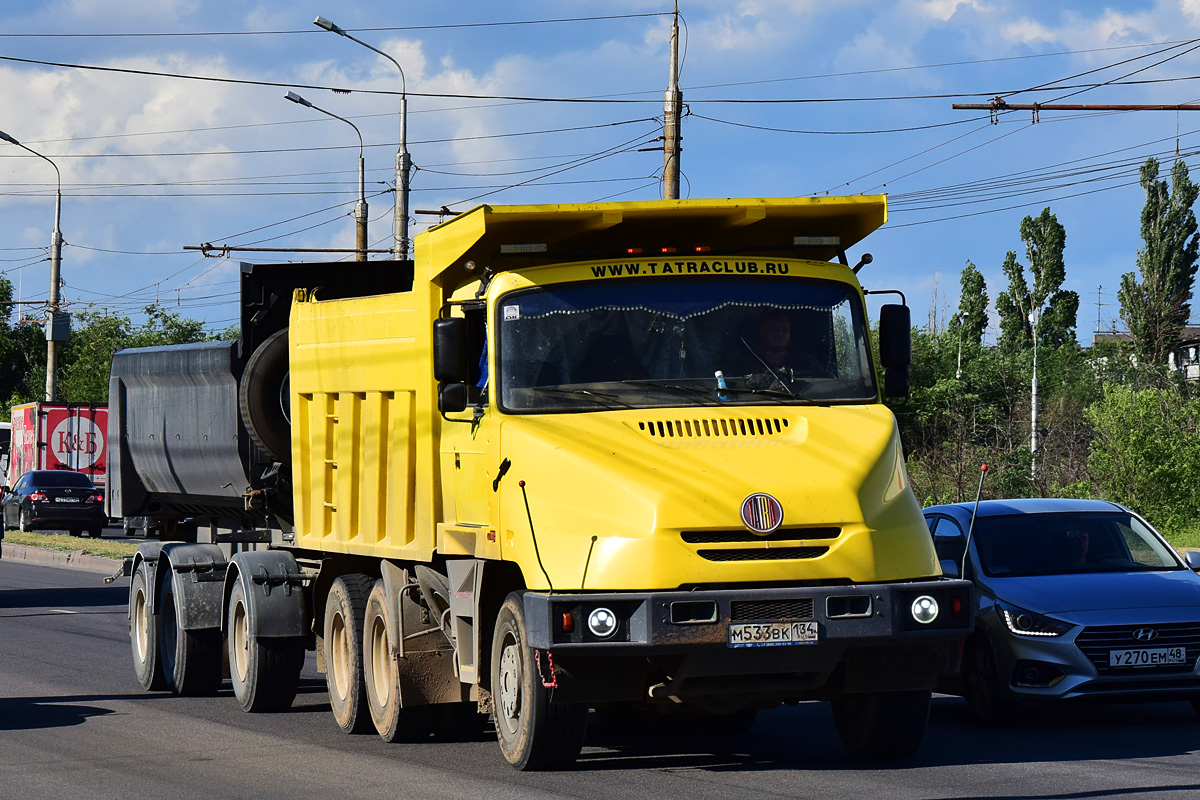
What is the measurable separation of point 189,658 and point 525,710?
5204 mm

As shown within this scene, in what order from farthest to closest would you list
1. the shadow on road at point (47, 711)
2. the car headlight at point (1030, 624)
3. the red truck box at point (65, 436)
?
the red truck box at point (65, 436)
the shadow on road at point (47, 711)
the car headlight at point (1030, 624)

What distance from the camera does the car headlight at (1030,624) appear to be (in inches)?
404

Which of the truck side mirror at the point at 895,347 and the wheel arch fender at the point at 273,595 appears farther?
the wheel arch fender at the point at 273,595

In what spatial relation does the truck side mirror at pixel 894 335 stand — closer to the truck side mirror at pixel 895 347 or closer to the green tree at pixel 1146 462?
Result: the truck side mirror at pixel 895 347

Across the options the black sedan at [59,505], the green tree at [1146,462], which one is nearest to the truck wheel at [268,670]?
the green tree at [1146,462]

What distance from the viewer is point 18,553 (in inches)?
1340

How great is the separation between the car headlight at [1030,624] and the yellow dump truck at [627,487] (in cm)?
167

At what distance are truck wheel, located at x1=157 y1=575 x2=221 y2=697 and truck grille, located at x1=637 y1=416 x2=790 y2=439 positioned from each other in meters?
5.82

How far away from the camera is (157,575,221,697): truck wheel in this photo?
1284 centimetres

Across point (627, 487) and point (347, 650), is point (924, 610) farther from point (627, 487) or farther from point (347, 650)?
point (347, 650)

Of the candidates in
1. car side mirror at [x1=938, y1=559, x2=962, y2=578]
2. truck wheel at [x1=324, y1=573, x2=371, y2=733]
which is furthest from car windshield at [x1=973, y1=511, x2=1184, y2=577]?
truck wheel at [x1=324, y1=573, x2=371, y2=733]

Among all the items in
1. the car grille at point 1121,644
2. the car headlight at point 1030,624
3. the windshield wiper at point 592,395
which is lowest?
the car grille at point 1121,644

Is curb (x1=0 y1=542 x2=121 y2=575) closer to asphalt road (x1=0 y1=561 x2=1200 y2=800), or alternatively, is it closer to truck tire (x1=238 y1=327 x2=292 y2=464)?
truck tire (x1=238 y1=327 x2=292 y2=464)

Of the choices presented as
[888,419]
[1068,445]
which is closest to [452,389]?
[888,419]
